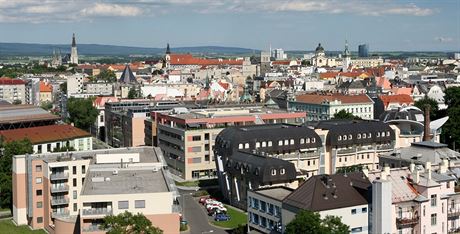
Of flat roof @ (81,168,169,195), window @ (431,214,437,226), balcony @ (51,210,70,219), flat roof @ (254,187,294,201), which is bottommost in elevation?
balcony @ (51,210,70,219)

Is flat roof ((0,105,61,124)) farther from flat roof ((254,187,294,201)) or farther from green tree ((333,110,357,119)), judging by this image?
flat roof ((254,187,294,201))

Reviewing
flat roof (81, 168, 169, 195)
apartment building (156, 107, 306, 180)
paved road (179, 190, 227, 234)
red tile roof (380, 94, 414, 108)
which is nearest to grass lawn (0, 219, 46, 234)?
flat roof (81, 168, 169, 195)

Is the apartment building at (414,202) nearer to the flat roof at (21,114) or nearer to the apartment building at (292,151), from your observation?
the apartment building at (292,151)

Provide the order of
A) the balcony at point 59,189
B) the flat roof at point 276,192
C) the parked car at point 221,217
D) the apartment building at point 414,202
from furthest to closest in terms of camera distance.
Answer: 1. the parked car at point 221,217
2. the balcony at point 59,189
3. the flat roof at point 276,192
4. the apartment building at point 414,202

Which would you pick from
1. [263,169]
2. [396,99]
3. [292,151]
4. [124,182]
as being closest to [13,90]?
[396,99]

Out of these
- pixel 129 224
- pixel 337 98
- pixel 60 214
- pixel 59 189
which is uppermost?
pixel 337 98

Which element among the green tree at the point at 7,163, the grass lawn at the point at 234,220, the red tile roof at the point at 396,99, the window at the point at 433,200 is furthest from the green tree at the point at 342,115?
the window at the point at 433,200

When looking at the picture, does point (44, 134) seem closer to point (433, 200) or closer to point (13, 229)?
point (13, 229)
